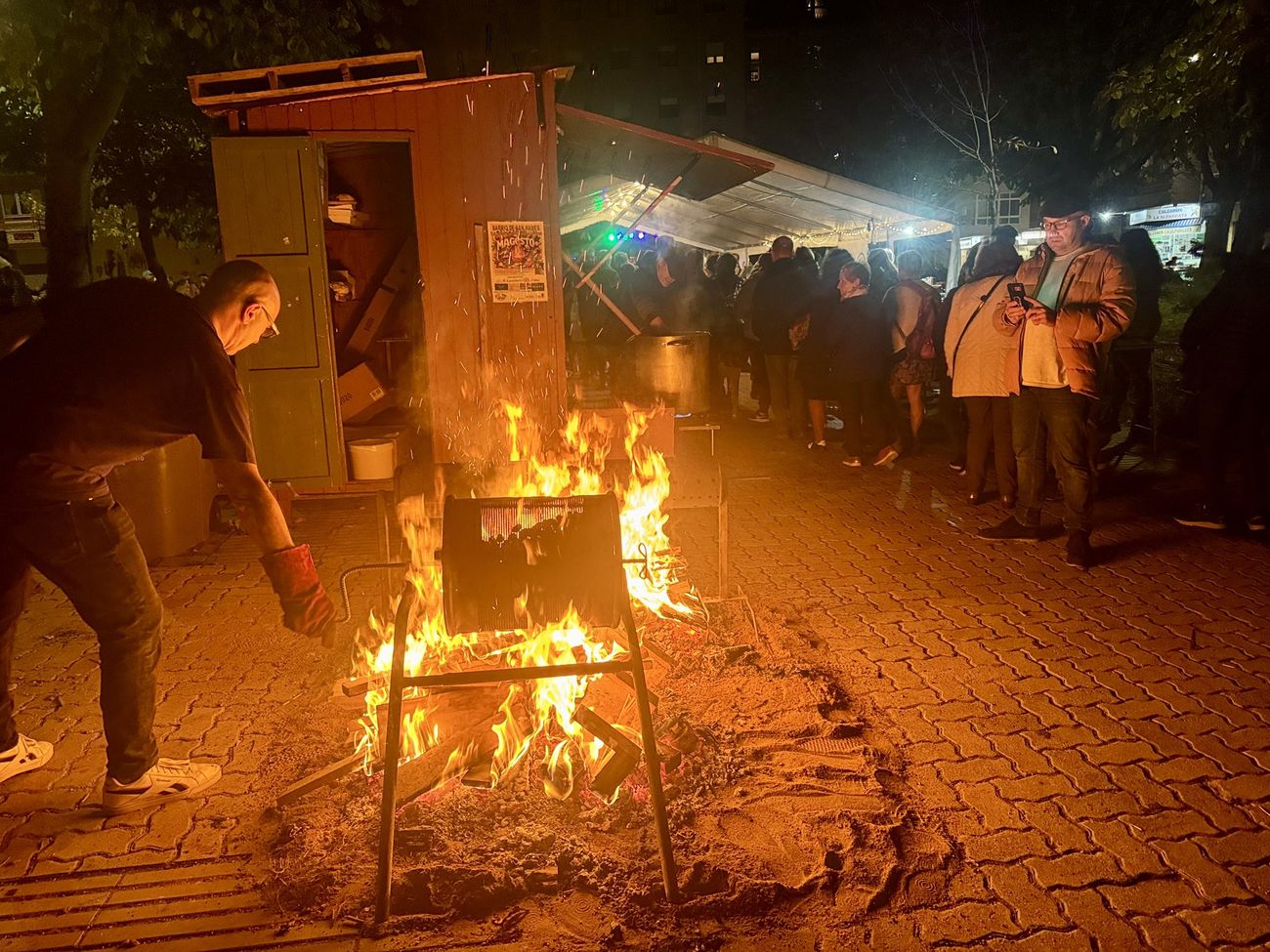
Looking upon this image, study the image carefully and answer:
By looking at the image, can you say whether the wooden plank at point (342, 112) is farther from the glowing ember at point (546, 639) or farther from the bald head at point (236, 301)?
the bald head at point (236, 301)

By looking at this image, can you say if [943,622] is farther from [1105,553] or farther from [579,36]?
[579,36]

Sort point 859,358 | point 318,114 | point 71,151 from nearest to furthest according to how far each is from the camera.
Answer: point 318,114 → point 859,358 → point 71,151

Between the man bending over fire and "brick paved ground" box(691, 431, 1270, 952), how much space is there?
263cm

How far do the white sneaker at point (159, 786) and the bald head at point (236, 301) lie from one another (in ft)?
5.91

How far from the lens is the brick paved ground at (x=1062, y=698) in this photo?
2.91m

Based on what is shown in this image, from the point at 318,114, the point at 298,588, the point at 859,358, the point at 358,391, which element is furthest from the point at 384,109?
the point at 859,358

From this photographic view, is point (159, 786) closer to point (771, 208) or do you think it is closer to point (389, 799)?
point (389, 799)

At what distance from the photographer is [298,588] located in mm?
3148

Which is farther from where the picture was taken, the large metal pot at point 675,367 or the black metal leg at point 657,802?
the large metal pot at point 675,367

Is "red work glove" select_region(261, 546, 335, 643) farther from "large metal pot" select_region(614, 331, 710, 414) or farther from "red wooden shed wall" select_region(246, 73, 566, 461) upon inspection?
"large metal pot" select_region(614, 331, 710, 414)

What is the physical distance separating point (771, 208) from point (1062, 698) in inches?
526

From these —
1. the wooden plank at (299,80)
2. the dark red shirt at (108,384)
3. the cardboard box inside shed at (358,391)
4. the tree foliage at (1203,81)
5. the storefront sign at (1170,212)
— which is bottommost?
the cardboard box inside shed at (358,391)

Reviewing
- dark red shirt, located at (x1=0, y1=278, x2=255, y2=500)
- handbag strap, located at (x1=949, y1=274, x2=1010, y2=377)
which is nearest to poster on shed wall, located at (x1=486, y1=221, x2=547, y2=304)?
handbag strap, located at (x1=949, y1=274, x2=1010, y2=377)

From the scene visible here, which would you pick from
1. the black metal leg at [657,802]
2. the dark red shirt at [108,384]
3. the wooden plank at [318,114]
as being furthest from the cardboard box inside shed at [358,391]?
the black metal leg at [657,802]
